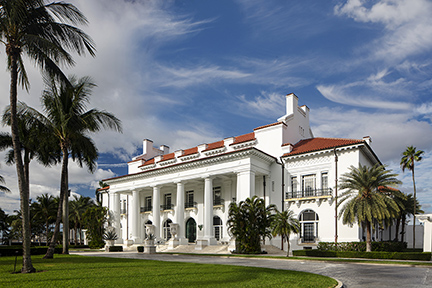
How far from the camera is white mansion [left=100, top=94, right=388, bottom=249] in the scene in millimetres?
34125

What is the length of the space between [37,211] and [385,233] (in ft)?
186

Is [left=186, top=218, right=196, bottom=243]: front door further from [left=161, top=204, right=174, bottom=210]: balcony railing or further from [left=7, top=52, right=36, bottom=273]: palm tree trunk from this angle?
[left=7, top=52, right=36, bottom=273]: palm tree trunk

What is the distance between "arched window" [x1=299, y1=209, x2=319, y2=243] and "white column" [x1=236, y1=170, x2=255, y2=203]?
18.3 ft

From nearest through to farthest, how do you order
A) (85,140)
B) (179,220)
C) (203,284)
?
1. (203,284)
2. (85,140)
3. (179,220)

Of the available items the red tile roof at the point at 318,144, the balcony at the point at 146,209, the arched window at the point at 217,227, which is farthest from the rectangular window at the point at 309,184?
the balcony at the point at 146,209

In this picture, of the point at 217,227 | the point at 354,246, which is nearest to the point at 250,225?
the point at 354,246

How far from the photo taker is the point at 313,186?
35.6 metres

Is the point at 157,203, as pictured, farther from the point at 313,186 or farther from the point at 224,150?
the point at 313,186

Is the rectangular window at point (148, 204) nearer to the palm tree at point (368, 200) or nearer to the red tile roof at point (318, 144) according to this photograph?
the red tile roof at point (318, 144)

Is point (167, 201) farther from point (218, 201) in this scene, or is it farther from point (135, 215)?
point (218, 201)

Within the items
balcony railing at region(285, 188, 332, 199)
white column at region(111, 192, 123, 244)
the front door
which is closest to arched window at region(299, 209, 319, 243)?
balcony railing at region(285, 188, 332, 199)

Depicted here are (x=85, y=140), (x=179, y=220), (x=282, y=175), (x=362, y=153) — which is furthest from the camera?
(x=179, y=220)

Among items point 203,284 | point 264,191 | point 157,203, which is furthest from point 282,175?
point 203,284

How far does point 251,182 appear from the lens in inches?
1417
